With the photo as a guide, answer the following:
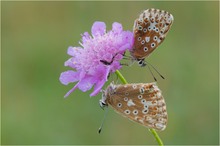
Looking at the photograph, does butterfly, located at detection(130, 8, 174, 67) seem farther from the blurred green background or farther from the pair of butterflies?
the blurred green background

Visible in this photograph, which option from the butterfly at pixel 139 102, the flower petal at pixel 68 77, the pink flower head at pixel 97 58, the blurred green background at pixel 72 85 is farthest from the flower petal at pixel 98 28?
the blurred green background at pixel 72 85

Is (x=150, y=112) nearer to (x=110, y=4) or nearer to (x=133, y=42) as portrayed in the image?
(x=133, y=42)

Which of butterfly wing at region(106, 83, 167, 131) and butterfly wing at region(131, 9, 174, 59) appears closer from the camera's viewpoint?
butterfly wing at region(106, 83, 167, 131)

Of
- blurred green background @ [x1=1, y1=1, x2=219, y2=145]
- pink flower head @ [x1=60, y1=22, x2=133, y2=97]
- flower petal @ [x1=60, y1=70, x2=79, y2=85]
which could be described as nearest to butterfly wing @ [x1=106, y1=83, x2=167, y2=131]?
pink flower head @ [x1=60, y1=22, x2=133, y2=97]

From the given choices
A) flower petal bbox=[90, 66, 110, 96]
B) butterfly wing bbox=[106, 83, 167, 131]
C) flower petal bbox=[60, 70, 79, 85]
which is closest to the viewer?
butterfly wing bbox=[106, 83, 167, 131]

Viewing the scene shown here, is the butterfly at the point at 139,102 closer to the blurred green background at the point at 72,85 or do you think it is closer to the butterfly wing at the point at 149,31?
the butterfly wing at the point at 149,31

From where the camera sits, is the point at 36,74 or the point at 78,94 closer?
the point at 78,94

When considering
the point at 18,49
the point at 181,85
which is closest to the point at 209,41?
the point at 181,85
